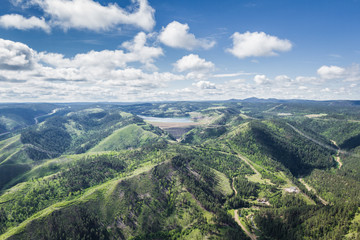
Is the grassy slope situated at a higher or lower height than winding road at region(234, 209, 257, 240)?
higher

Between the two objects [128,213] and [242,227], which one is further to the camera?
[128,213]

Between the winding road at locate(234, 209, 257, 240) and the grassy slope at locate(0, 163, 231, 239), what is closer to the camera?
the grassy slope at locate(0, 163, 231, 239)

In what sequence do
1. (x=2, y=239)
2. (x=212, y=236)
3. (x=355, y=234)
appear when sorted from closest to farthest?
(x=355, y=234) → (x=2, y=239) → (x=212, y=236)

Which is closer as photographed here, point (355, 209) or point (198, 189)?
point (355, 209)

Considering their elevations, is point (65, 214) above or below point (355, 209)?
below

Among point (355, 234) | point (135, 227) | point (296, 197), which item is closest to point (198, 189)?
point (135, 227)

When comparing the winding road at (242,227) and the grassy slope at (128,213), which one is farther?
the winding road at (242,227)

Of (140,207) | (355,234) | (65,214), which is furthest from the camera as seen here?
(140,207)

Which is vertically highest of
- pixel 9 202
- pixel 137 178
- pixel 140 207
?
pixel 137 178

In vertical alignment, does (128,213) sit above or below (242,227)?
above

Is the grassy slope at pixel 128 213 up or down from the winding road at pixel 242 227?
up

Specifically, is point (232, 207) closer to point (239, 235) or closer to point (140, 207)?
point (239, 235)
